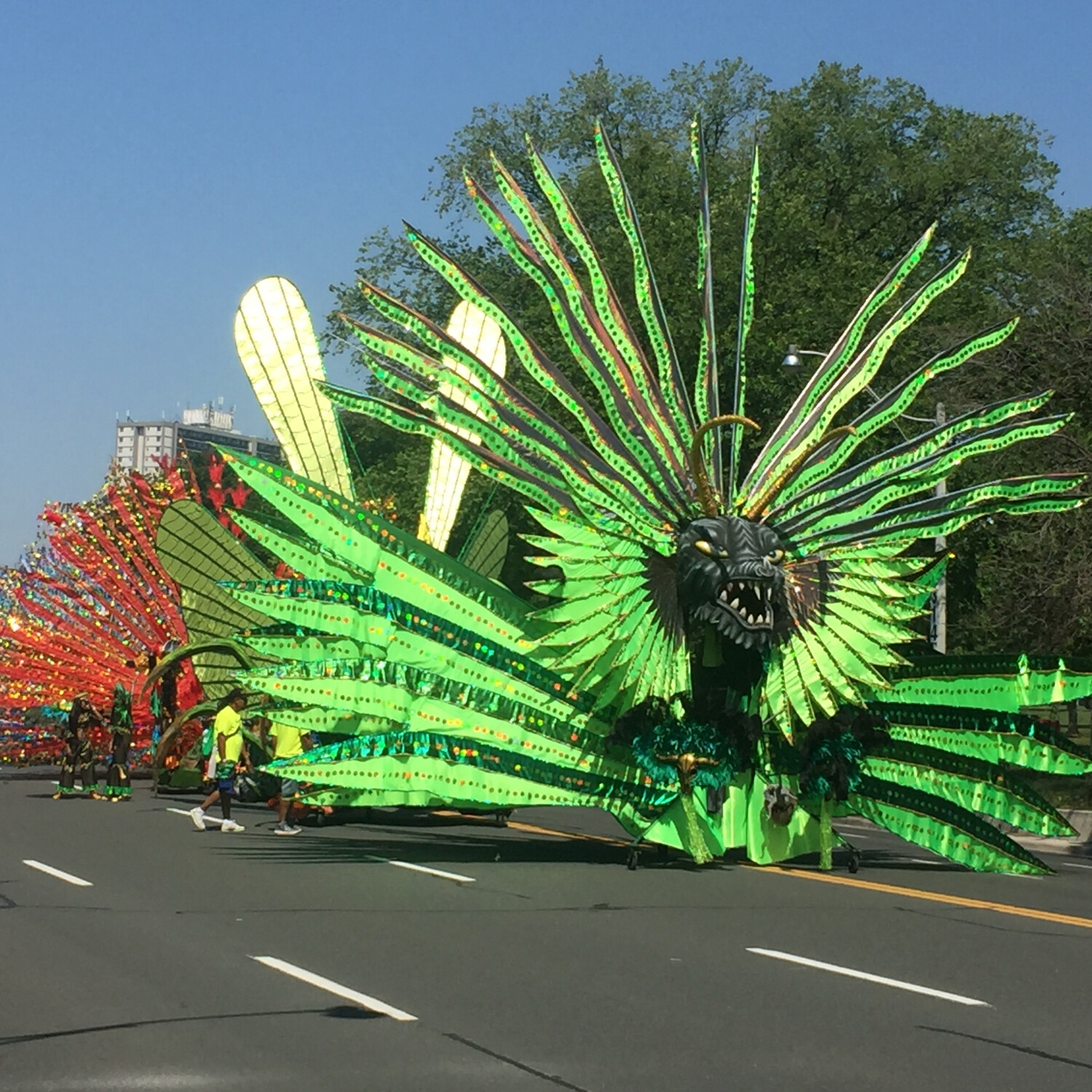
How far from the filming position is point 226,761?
785 inches

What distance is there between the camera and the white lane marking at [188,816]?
20978mm

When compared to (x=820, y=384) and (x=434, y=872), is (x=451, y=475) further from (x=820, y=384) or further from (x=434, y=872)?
(x=434, y=872)

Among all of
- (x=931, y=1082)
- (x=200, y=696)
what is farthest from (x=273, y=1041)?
(x=200, y=696)

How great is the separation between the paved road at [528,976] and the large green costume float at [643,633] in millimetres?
712

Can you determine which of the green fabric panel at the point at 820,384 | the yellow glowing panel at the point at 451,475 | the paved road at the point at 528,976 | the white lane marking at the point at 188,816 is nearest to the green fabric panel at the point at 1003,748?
the paved road at the point at 528,976

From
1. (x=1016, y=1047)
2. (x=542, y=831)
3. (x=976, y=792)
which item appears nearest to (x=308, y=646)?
(x=542, y=831)

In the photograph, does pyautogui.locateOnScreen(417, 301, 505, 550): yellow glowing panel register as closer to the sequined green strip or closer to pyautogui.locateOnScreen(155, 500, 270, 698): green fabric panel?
pyautogui.locateOnScreen(155, 500, 270, 698): green fabric panel

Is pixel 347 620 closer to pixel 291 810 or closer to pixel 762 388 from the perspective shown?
pixel 291 810

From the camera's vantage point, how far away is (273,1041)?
8188 millimetres

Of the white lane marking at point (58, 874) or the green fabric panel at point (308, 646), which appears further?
the green fabric panel at point (308, 646)

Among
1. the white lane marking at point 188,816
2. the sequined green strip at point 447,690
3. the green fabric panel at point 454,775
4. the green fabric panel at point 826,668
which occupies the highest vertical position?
the green fabric panel at point 826,668

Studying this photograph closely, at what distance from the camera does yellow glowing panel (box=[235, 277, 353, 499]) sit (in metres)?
22.3

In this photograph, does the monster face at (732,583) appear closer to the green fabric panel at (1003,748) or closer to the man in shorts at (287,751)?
the green fabric panel at (1003,748)

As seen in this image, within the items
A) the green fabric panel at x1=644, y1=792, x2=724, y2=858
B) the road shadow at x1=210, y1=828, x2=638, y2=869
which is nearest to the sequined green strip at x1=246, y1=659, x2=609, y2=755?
the green fabric panel at x1=644, y1=792, x2=724, y2=858
